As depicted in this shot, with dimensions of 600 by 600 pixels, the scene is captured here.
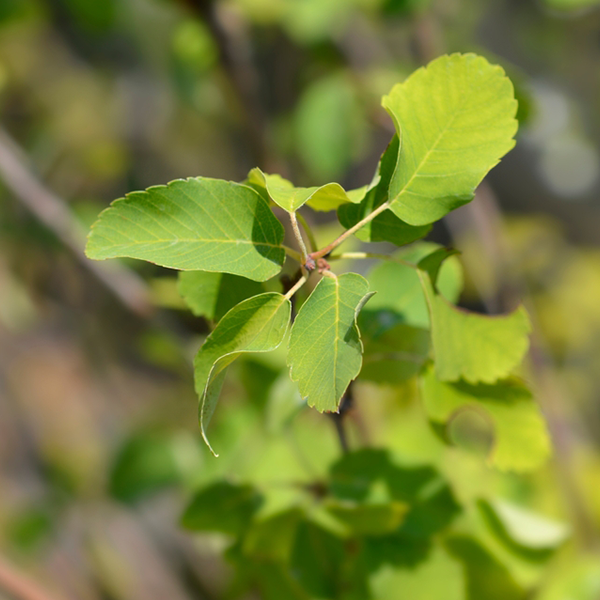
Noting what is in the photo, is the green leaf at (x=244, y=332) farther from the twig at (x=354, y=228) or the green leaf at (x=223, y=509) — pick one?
the green leaf at (x=223, y=509)

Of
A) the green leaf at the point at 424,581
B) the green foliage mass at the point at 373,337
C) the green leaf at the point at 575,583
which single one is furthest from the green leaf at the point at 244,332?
the green leaf at the point at 575,583

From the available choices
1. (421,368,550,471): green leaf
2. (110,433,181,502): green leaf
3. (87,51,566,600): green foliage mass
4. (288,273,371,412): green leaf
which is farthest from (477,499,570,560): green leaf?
(110,433,181,502): green leaf

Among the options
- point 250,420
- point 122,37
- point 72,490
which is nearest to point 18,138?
point 122,37

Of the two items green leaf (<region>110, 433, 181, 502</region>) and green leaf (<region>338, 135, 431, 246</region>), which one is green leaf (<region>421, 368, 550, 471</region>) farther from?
green leaf (<region>110, 433, 181, 502</region>)

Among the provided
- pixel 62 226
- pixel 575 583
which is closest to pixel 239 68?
pixel 62 226

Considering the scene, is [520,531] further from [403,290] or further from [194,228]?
[194,228]

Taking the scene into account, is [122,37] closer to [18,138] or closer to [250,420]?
[18,138]
